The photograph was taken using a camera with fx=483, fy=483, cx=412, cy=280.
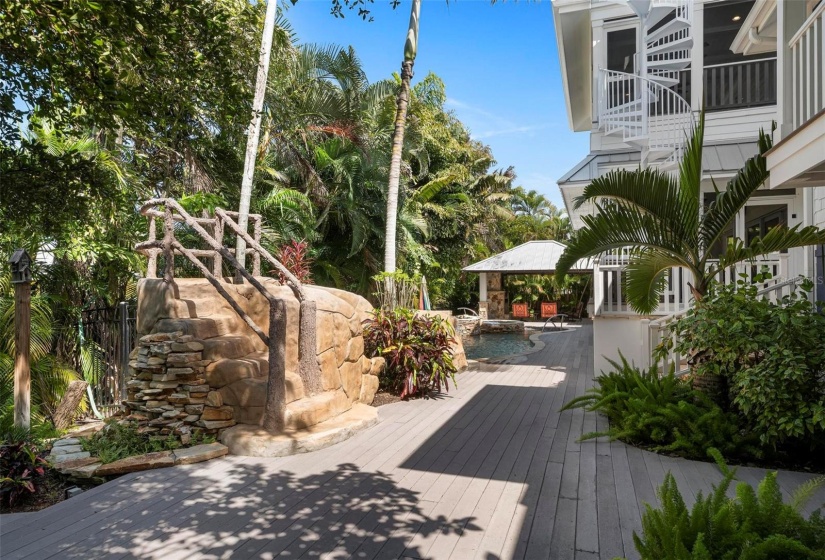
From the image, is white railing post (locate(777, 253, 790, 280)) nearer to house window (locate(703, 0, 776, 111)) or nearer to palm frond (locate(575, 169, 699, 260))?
palm frond (locate(575, 169, 699, 260))

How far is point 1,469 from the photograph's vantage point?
399 centimetres

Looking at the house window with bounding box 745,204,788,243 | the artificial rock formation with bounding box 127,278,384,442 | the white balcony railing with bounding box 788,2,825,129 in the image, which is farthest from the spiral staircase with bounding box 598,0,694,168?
the artificial rock formation with bounding box 127,278,384,442

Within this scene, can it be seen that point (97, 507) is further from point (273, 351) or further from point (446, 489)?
point (446, 489)

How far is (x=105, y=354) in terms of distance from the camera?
22.8 feet

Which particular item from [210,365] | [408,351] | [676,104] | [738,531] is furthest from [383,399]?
[676,104]

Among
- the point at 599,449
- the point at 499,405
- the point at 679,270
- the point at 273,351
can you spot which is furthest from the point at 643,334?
the point at 273,351

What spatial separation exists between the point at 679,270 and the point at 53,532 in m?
8.50

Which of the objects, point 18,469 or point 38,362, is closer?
point 18,469

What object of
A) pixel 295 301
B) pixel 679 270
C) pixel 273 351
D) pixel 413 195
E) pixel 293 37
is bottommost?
pixel 273 351

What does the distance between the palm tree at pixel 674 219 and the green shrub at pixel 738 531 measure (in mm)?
3033

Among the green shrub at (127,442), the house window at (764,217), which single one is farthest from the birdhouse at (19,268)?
the house window at (764,217)

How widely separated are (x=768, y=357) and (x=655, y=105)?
19.9 ft

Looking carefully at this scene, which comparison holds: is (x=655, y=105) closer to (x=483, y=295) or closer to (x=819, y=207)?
(x=819, y=207)

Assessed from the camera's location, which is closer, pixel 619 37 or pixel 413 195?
pixel 619 37
